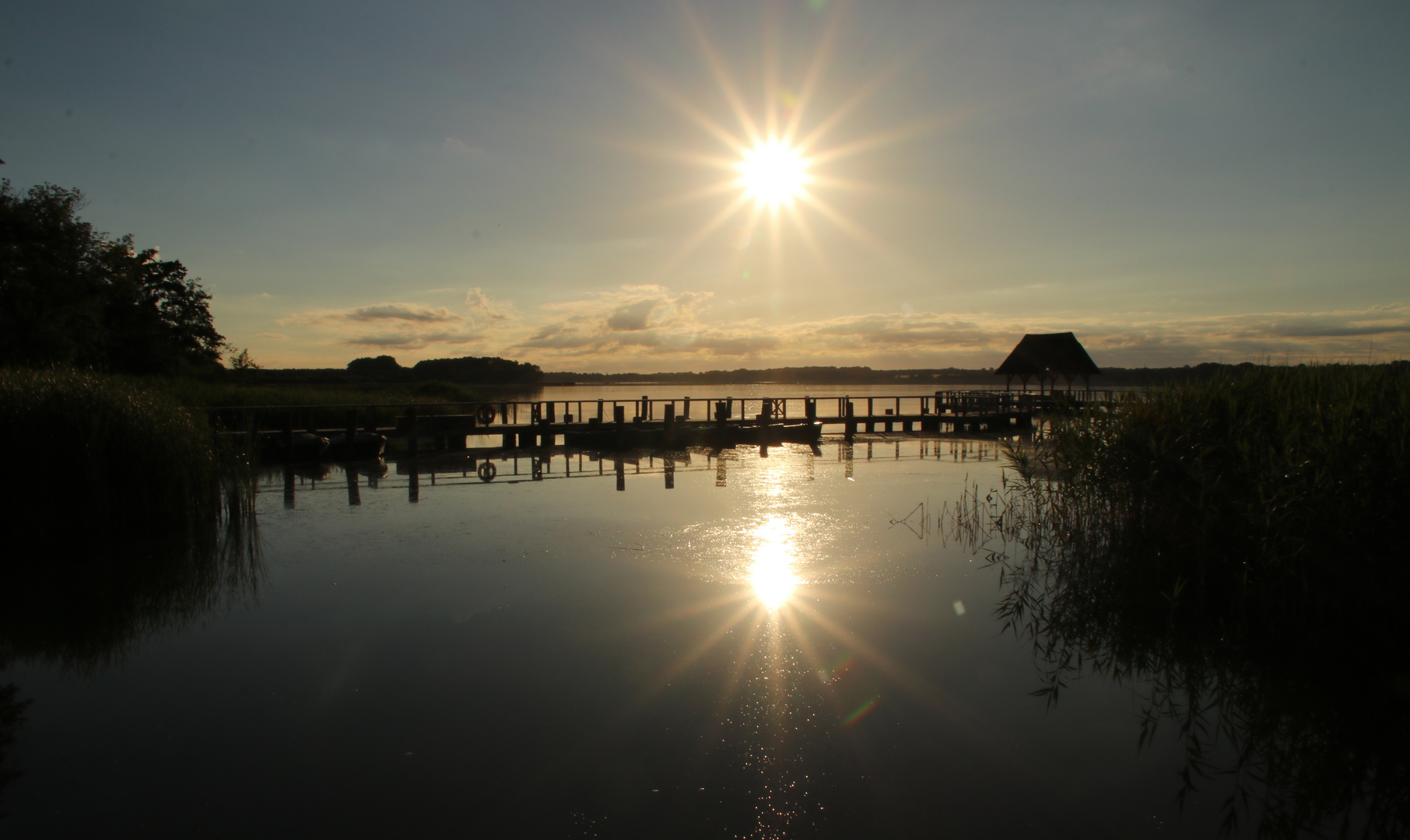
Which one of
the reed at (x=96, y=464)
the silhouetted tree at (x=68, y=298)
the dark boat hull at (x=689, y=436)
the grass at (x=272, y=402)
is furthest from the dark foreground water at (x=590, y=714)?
the silhouetted tree at (x=68, y=298)

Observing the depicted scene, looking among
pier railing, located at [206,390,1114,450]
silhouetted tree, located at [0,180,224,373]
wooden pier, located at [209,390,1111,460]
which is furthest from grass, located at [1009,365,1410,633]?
silhouetted tree, located at [0,180,224,373]

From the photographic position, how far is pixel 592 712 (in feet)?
16.9

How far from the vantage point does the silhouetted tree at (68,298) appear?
28.4m

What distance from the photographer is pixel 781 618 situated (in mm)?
7250

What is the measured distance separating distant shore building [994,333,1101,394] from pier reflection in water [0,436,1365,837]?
32330 millimetres

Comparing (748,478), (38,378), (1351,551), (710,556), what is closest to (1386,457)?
(1351,551)

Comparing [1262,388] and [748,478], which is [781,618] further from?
[748,478]

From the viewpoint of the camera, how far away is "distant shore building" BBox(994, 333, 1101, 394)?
38094 millimetres

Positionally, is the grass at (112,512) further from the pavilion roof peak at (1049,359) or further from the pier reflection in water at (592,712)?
the pavilion roof peak at (1049,359)

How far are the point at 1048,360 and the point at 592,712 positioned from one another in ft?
128

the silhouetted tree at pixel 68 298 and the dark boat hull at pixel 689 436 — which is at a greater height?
the silhouetted tree at pixel 68 298

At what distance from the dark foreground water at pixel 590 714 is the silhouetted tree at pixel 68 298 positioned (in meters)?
25.0

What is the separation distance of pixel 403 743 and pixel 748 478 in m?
13.2

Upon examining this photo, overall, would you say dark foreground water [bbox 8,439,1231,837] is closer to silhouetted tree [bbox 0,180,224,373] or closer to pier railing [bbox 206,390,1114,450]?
pier railing [bbox 206,390,1114,450]
